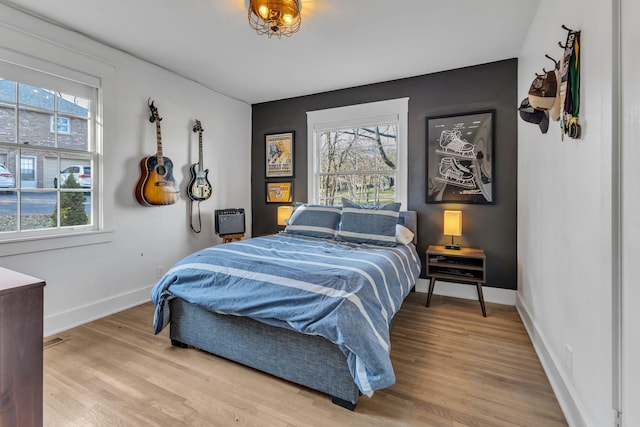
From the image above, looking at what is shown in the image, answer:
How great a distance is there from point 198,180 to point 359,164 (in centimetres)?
206

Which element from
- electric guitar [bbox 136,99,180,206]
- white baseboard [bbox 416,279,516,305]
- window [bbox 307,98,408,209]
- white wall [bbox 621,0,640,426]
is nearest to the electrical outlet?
white wall [bbox 621,0,640,426]

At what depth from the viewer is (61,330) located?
2455 millimetres

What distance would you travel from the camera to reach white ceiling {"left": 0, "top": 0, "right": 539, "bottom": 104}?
7.20 feet

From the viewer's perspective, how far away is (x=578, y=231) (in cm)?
146

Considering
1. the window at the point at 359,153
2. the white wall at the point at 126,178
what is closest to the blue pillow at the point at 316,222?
the window at the point at 359,153

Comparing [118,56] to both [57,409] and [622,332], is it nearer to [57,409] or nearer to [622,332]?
[57,409]

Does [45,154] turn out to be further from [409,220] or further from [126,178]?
[409,220]

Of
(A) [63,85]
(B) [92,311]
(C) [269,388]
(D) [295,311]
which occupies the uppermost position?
(A) [63,85]

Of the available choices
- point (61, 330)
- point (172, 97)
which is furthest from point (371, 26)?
point (61, 330)

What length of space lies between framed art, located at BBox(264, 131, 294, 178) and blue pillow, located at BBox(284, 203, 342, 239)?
1.12m

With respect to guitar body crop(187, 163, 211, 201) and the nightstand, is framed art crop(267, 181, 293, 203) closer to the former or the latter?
guitar body crop(187, 163, 211, 201)

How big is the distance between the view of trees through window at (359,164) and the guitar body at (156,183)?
188 cm

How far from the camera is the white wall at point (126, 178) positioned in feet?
7.83

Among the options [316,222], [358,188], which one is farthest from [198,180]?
[358,188]
